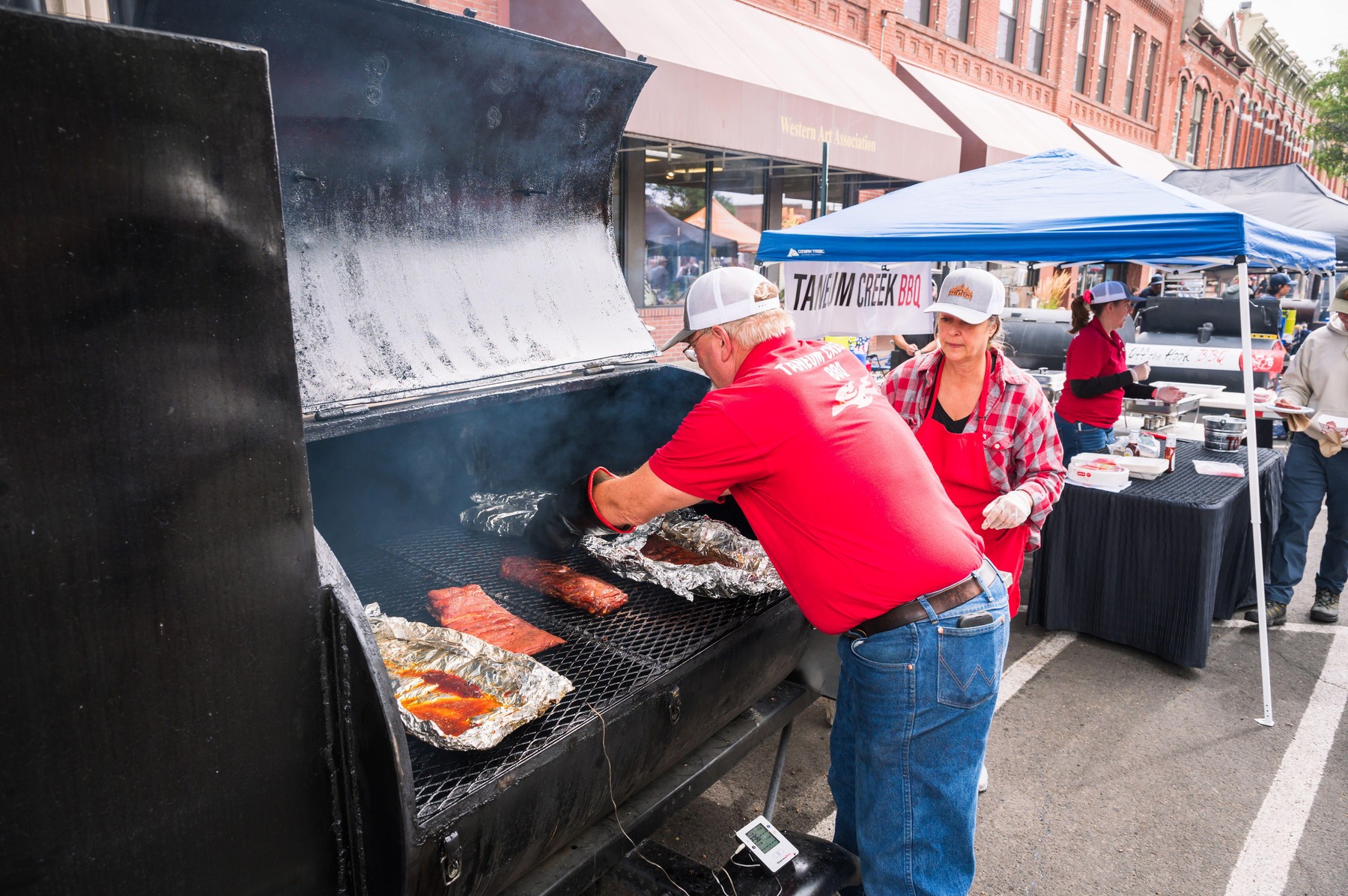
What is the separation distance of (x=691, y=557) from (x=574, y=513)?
2.56ft

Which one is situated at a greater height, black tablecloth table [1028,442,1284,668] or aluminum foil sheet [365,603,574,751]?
aluminum foil sheet [365,603,574,751]

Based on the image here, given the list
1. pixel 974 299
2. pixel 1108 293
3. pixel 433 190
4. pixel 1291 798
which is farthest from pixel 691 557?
pixel 1108 293

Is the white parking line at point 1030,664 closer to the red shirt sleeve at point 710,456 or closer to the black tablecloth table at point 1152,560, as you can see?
the black tablecloth table at point 1152,560

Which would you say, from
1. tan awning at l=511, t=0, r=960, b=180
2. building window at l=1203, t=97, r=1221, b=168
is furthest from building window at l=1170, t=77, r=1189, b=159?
tan awning at l=511, t=0, r=960, b=180

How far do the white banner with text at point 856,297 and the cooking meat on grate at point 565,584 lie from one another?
3.13 metres

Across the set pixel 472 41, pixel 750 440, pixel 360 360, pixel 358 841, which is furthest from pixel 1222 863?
pixel 472 41

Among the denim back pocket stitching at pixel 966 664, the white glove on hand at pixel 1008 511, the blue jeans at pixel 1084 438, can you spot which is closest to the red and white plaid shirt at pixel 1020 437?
the white glove on hand at pixel 1008 511

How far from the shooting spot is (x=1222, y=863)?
3055 mm

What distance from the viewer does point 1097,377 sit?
5.60 m

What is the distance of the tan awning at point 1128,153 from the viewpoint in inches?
739

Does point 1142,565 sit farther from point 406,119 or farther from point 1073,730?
point 406,119

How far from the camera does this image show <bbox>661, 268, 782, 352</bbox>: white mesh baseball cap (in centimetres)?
224

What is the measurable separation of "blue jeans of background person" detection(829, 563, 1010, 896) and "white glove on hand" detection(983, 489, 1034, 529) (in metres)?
0.66

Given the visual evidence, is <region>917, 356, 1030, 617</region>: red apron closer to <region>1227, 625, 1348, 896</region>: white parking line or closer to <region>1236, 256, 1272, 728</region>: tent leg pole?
<region>1227, 625, 1348, 896</region>: white parking line
